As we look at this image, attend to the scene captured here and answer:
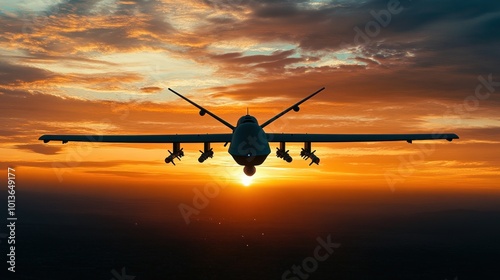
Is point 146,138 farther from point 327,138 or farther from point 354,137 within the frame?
point 354,137

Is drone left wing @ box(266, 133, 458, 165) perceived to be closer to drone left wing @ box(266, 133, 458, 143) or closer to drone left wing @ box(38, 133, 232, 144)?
drone left wing @ box(266, 133, 458, 143)

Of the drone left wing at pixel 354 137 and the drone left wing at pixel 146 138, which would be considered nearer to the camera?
the drone left wing at pixel 146 138

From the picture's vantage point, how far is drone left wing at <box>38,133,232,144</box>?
44.9 meters

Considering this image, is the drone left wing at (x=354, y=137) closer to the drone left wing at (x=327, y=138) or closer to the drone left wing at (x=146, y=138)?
the drone left wing at (x=327, y=138)

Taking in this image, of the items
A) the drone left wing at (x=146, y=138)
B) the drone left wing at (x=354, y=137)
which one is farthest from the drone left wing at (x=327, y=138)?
the drone left wing at (x=146, y=138)

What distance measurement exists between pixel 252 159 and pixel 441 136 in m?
25.5

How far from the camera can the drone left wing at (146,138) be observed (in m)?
44.9

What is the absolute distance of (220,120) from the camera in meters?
49.3

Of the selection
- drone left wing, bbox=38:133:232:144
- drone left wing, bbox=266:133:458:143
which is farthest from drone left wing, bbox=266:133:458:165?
drone left wing, bbox=38:133:232:144

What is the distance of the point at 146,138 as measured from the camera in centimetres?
4762

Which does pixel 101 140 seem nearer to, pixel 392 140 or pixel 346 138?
pixel 346 138

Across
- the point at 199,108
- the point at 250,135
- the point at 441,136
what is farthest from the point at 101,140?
the point at 441,136

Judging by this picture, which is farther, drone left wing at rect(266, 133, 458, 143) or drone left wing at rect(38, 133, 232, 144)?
drone left wing at rect(266, 133, 458, 143)

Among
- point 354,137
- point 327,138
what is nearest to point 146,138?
point 327,138
